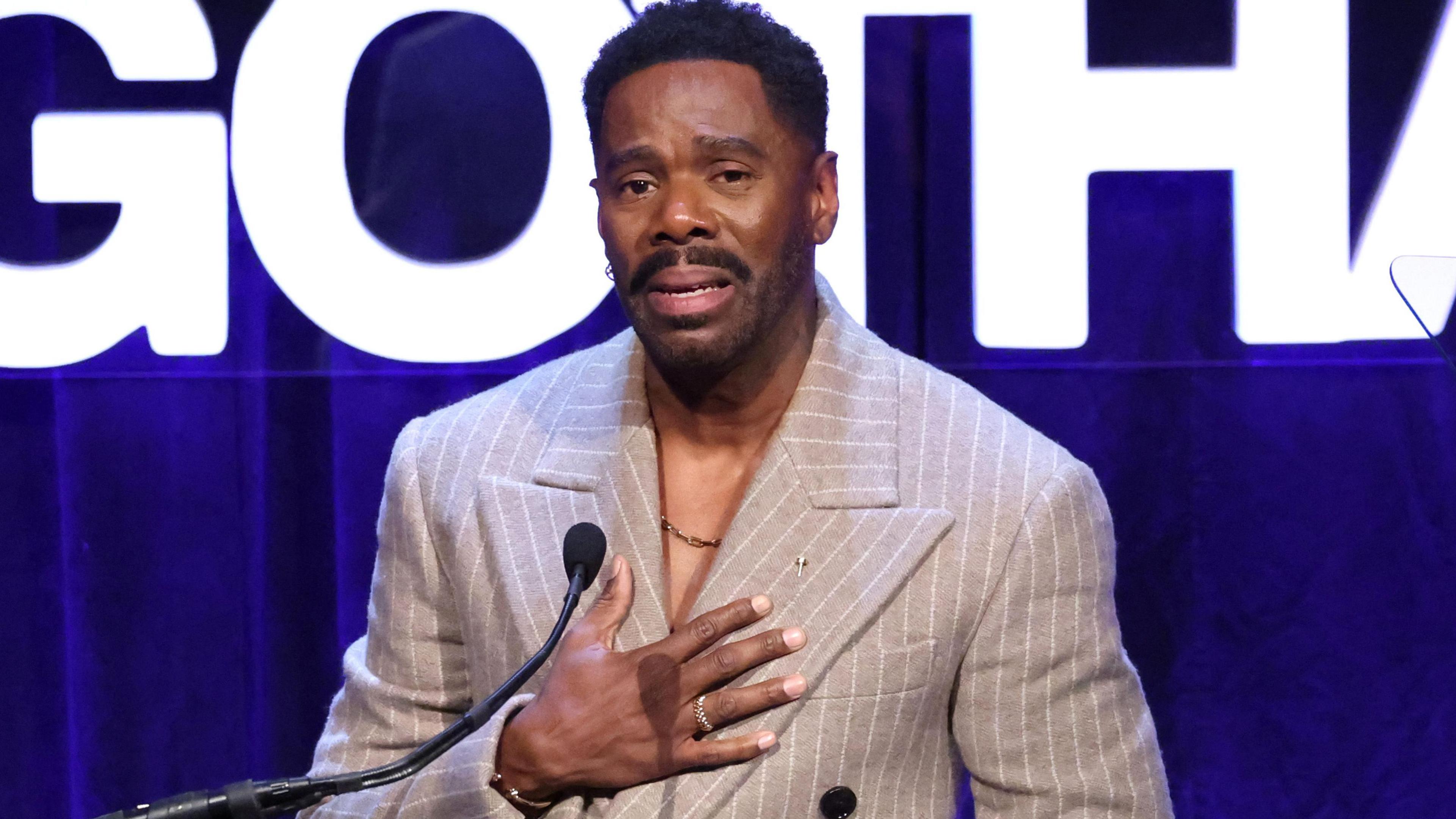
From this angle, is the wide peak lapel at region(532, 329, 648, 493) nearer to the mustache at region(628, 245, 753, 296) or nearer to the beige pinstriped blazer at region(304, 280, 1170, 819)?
the beige pinstriped blazer at region(304, 280, 1170, 819)

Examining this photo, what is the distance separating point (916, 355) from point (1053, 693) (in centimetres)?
113

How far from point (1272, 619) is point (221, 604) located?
6.63 feet

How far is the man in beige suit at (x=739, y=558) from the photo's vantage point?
5.40ft

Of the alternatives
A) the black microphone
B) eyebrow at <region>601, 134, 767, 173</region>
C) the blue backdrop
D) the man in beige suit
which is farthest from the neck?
the blue backdrop

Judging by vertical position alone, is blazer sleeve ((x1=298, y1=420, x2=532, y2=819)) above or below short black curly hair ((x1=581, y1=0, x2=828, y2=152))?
below

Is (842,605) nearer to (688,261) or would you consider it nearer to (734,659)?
(734,659)

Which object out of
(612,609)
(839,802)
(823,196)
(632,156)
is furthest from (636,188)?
(839,802)

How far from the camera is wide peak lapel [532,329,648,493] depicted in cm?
189

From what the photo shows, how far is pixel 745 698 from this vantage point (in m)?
1.60

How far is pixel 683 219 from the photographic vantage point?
5.82 feet

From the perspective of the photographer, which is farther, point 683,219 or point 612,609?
point 683,219

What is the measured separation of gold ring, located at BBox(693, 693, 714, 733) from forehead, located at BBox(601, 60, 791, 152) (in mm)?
685

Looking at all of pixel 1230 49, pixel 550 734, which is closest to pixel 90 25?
pixel 550 734

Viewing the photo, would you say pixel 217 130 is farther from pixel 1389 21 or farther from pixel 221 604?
pixel 1389 21
